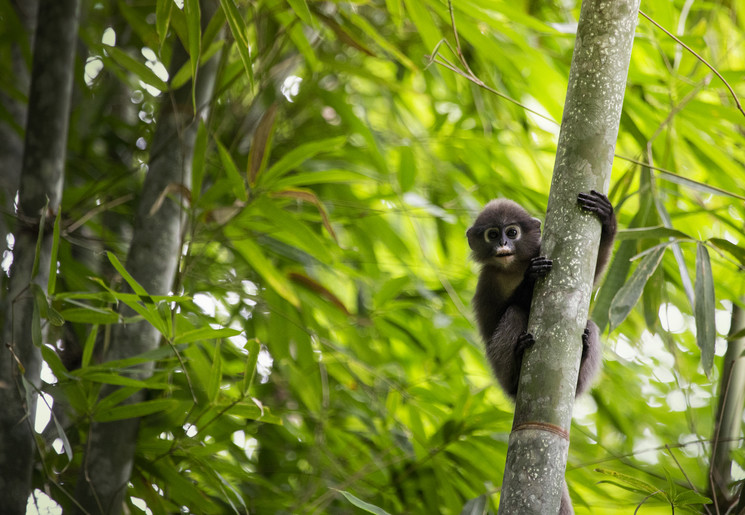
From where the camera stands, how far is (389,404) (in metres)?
2.89

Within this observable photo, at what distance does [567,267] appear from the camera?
1571 mm

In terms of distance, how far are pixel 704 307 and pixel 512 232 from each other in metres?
0.87

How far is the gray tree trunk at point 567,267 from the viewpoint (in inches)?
56.3

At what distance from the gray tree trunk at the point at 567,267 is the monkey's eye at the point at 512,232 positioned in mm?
1174

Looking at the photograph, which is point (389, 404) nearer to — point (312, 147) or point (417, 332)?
point (417, 332)

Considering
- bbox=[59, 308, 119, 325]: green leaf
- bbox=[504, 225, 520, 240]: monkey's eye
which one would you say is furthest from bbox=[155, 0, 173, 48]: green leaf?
bbox=[504, 225, 520, 240]: monkey's eye

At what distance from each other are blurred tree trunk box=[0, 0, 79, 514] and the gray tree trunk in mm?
1309

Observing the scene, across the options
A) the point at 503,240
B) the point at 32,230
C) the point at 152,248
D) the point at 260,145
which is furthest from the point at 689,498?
the point at 32,230

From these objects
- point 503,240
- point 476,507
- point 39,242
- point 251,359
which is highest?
point 503,240

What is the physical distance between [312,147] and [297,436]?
1235mm

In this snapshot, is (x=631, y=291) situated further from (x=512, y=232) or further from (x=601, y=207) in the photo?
(x=512, y=232)

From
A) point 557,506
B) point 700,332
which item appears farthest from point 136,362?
point 700,332

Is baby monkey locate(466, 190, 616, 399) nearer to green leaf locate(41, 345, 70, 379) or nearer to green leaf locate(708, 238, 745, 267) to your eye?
green leaf locate(708, 238, 745, 267)

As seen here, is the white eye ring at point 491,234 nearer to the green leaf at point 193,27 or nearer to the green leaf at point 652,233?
the green leaf at point 652,233
